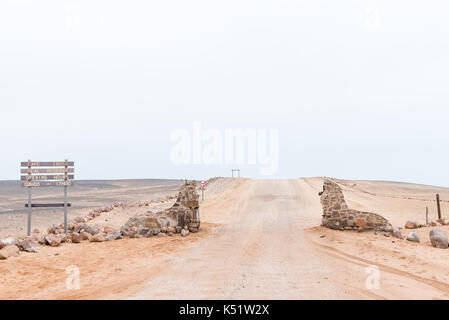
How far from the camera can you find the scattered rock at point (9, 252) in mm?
9807

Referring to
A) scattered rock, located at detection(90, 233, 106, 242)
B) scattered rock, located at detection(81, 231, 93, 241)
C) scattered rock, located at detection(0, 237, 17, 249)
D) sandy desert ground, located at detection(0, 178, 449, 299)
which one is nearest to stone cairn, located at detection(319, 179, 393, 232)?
sandy desert ground, located at detection(0, 178, 449, 299)

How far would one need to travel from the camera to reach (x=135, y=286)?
7.61 meters

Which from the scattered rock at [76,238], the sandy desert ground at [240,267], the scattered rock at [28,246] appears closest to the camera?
the sandy desert ground at [240,267]

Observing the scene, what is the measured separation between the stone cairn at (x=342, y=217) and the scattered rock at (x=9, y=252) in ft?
41.6

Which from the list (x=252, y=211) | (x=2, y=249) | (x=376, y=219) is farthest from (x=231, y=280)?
(x=252, y=211)

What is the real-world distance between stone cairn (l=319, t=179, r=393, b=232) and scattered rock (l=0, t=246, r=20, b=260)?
12679 millimetres

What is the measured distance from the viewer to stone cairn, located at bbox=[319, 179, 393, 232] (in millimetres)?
14531

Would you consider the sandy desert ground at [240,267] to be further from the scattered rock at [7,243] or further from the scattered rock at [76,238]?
the scattered rock at [7,243]

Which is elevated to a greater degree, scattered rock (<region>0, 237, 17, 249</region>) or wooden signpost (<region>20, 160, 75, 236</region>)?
wooden signpost (<region>20, 160, 75, 236</region>)

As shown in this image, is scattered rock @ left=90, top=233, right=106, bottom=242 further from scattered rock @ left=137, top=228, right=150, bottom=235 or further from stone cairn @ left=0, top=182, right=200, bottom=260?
scattered rock @ left=137, top=228, right=150, bottom=235

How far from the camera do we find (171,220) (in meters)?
14.9

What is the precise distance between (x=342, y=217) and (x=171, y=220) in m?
7.99

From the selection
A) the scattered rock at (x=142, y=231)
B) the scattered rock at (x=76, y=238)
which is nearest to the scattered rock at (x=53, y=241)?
the scattered rock at (x=76, y=238)
